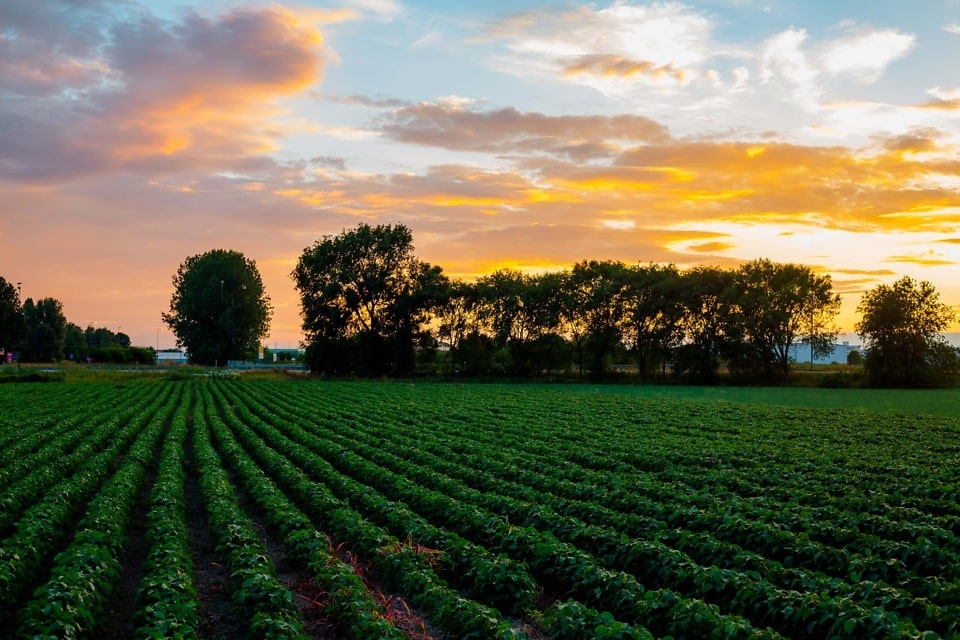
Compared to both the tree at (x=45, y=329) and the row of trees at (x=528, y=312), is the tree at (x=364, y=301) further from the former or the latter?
the tree at (x=45, y=329)

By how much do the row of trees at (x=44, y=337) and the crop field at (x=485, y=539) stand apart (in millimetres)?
114635

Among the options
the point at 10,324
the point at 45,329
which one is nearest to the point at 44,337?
the point at 45,329

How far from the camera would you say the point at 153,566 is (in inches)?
452

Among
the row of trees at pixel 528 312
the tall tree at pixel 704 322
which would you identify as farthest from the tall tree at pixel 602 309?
the tall tree at pixel 704 322

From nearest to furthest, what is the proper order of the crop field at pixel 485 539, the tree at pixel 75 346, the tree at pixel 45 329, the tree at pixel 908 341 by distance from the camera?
1. the crop field at pixel 485 539
2. the tree at pixel 908 341
3. the tree at pixel 45 329
4. the tree at pixel 75 346

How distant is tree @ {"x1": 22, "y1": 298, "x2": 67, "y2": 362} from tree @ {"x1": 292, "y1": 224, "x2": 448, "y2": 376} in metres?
92.8

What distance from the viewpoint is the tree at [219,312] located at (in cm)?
12662

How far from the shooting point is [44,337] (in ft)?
526

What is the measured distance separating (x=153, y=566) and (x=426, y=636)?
14.5ft

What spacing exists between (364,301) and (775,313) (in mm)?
47258

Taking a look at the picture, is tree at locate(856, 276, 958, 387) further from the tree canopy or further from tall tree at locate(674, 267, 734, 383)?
the tree canopy

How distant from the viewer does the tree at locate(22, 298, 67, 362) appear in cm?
15912

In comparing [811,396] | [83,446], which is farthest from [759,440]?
[811,396]

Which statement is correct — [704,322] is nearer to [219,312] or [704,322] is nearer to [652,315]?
[652,315]
